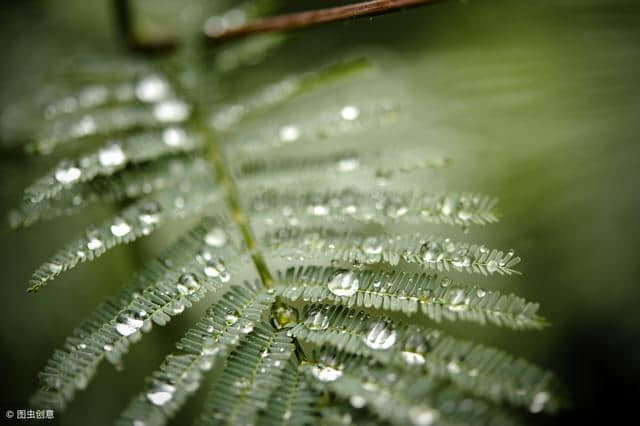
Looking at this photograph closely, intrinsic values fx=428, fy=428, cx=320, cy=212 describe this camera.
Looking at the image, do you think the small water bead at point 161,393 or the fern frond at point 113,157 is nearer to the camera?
the small water bead at point 161,393

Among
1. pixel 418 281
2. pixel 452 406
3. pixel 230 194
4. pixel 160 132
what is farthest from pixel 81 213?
pixel 452 406

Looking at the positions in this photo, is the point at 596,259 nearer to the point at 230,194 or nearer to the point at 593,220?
the point at 593,220

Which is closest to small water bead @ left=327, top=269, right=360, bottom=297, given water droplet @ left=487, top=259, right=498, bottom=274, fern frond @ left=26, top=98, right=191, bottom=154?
water droplet @ left=487, top=259, right=498, bottom=274

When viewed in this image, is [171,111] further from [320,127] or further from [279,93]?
[320,127]

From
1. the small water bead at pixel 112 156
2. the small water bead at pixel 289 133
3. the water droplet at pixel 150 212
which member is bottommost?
the water droplet at pixel 150 212

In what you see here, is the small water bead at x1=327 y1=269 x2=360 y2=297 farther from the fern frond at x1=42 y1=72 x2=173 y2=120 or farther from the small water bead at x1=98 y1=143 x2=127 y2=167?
the fern frond at x1=42 y1=72 x2=173 y2=120

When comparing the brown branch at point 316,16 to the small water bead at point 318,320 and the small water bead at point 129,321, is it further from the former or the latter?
the small water bead at point 129,321

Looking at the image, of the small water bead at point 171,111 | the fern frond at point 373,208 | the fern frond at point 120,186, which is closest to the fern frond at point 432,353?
the fern frond at point 373,208

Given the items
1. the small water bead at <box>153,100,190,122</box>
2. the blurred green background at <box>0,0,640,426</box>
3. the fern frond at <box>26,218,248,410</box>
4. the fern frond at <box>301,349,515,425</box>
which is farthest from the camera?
the blurred green background at <box>0,0,640,426</box>

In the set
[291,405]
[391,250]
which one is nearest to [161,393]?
[291,405]
